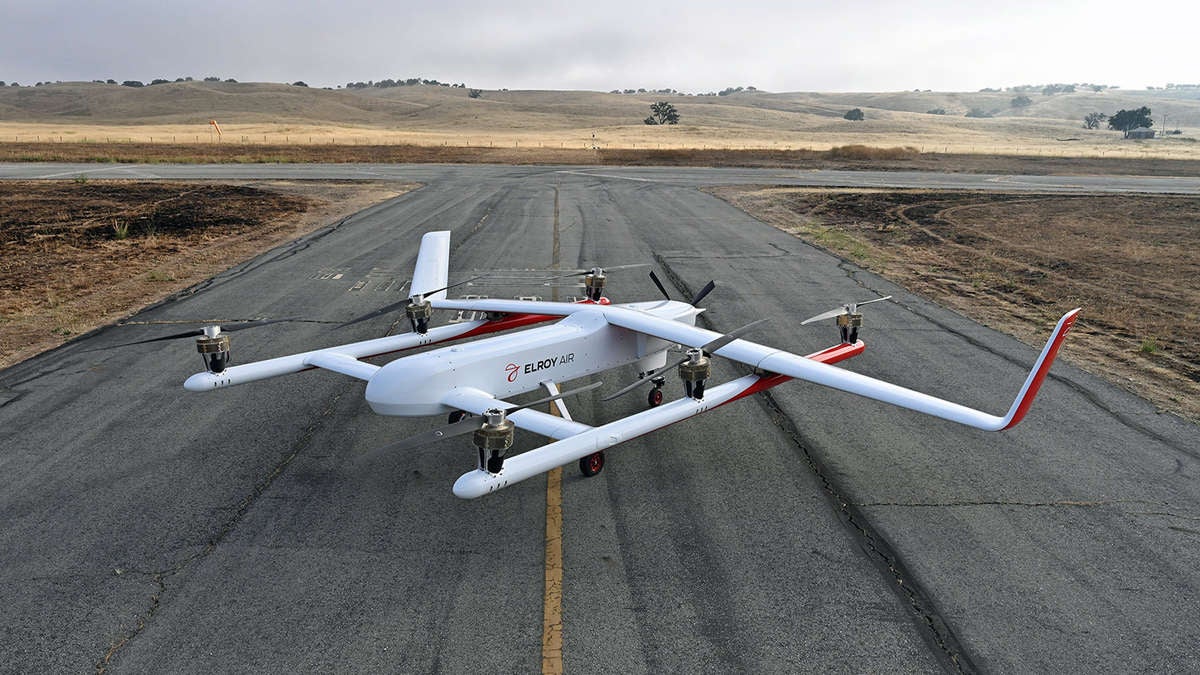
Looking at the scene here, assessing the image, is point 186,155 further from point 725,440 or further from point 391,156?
point 725,440

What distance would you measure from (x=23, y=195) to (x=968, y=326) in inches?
1962

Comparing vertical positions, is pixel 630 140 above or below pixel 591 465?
above

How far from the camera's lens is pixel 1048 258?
88.3 ft

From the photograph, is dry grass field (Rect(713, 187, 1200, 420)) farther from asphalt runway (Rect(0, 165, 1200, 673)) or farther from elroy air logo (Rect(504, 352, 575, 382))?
elroy air logo (Rect(504, 352, 575, 382))

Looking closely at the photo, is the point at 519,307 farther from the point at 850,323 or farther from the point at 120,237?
the point at 120,237

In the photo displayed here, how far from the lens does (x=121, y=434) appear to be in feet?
37.5

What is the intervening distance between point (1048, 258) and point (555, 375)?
24.9 metres

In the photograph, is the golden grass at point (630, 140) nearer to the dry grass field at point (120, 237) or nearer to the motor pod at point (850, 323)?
the dry grass field at point (120, 237)

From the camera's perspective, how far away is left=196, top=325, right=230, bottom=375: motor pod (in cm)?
942

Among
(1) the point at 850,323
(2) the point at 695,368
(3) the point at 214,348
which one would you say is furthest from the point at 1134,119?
(3) the point at 214,348

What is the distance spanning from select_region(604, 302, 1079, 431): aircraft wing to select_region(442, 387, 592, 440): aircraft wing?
2.34 m

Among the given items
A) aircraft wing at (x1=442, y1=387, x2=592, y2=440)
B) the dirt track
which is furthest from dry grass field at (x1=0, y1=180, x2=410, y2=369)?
the dirt track

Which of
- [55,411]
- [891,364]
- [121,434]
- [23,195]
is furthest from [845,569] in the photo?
[23,195]

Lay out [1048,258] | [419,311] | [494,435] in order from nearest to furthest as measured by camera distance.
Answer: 1. [494,435]
2. [419,311]
3. [1048,258]
